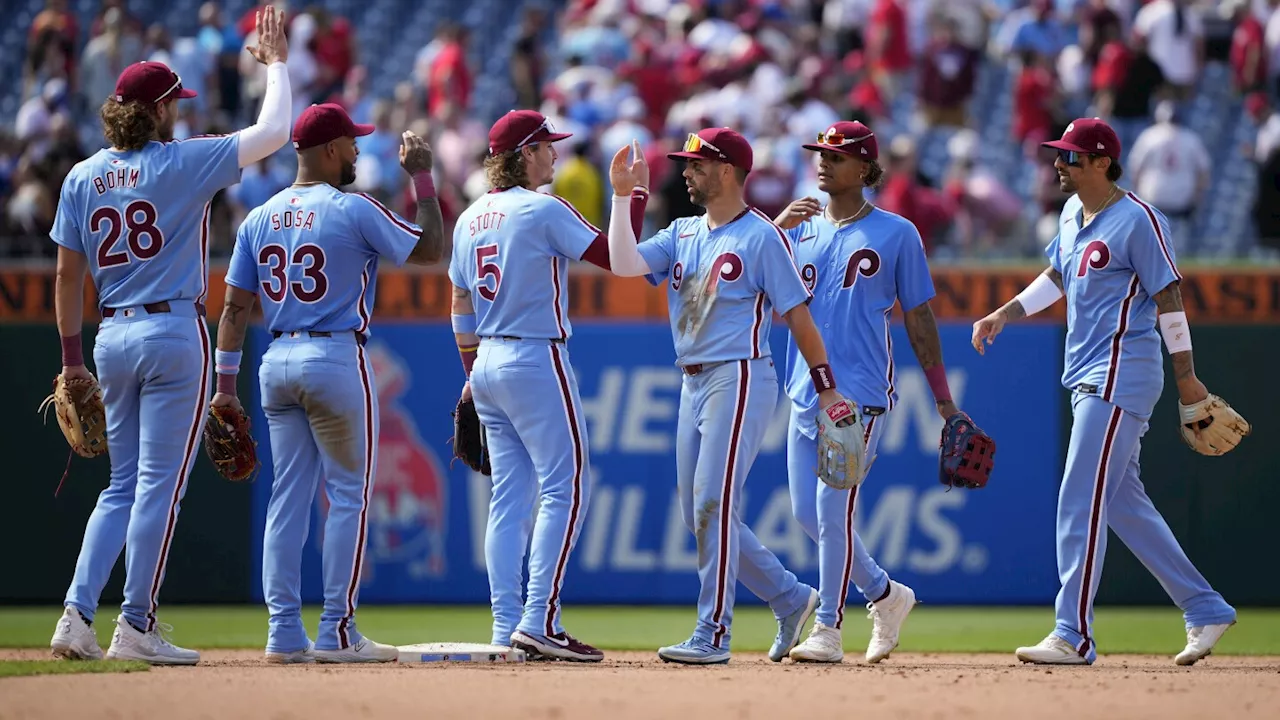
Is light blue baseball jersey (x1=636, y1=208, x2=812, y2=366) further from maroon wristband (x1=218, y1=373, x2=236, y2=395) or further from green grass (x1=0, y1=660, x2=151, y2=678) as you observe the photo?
green grass (x1=0, y1=660, x2=151, y2=678)

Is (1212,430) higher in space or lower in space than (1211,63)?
lower

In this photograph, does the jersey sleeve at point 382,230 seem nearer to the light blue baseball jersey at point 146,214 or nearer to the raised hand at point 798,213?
the light blue baseball jersey at point 146,214

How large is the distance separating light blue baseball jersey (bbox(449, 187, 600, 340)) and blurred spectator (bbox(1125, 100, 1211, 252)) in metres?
8.08

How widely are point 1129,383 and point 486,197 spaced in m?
2.70

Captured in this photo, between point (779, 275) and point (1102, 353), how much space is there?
54.8 inches

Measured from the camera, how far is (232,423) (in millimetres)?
7648

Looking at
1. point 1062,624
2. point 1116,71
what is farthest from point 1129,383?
point 1116,71

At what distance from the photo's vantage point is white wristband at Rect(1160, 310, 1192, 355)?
24.1ft

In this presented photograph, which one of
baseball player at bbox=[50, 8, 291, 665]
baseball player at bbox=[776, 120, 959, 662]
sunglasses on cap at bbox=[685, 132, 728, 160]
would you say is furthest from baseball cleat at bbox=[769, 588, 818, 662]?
baseball player at bbox=[50, 8, 291, 665]

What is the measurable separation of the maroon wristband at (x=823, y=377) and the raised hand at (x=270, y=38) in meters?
2.45

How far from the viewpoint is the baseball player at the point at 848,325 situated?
25.1ft

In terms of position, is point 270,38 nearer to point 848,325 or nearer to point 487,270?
point 487,270

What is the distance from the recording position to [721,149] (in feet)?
24.1

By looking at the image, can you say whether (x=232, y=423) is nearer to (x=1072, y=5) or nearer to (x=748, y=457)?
(x=748, y=457)
